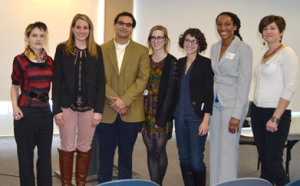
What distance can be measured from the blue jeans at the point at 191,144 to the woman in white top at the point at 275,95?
50cm

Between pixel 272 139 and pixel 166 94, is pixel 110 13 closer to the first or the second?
pixel 166 94

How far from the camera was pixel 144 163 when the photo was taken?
4.52m

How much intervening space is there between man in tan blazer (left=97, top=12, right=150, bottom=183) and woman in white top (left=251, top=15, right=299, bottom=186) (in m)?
1.00

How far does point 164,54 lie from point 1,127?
378cm

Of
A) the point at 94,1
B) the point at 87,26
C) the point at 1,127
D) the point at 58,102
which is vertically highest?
the point at 94,1

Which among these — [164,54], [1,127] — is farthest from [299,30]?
[1,127]

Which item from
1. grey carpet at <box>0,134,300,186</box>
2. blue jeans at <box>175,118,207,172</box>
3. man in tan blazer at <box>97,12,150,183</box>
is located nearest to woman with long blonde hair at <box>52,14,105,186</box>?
man in tan blazer at <box>97,12,150,183</box>

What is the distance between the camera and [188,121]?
2912 millimetres

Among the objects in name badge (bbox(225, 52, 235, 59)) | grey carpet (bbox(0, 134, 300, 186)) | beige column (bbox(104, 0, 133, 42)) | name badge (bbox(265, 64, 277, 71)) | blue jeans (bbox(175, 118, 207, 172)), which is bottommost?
grey carpet (bbox(0, 134, 300, 186))

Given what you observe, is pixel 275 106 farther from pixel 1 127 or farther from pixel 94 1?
pixel 1 127

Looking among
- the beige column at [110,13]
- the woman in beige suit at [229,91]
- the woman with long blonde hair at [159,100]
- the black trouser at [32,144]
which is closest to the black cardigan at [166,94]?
the woman with long blonde hair at [159,100]

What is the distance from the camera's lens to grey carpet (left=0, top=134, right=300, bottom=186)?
379 centimetres

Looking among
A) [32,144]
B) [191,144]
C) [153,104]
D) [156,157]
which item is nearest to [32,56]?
[32,144]

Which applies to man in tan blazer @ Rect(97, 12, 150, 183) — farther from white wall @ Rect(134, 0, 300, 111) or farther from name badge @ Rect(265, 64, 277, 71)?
white wall @ Rect(134, 0, 300, 111)
